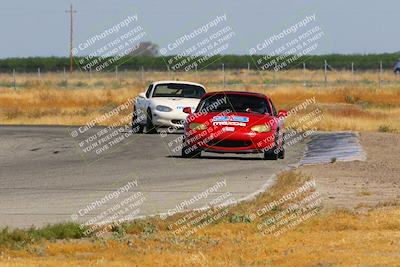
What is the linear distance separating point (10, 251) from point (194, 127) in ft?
44.6

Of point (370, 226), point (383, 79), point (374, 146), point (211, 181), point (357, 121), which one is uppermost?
point (370, 226)

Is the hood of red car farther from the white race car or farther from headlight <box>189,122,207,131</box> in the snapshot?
the white race car

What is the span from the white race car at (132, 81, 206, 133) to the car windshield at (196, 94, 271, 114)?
293 inches

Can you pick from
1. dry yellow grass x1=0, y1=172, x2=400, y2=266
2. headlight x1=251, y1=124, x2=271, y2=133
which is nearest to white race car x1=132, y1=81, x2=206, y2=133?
headlight x1=251, y1=124, x2=271, y2=133

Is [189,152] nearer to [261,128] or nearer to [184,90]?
[261,128]

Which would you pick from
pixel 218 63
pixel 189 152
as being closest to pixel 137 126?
pixel 189 152

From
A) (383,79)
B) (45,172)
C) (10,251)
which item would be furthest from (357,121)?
(383,79)

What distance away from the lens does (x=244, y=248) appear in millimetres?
12531

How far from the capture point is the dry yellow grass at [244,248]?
11.6 meters

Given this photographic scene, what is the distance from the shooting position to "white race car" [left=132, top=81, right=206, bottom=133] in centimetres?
3506

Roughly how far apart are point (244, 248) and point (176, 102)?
22.7m

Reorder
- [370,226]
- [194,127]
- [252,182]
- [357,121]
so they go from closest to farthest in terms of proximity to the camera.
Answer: [370,226] → [252,182] → [194,127] → [357,121]

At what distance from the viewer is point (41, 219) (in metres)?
15.4

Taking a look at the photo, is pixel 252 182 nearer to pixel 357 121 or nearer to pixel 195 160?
pixel 195 160
